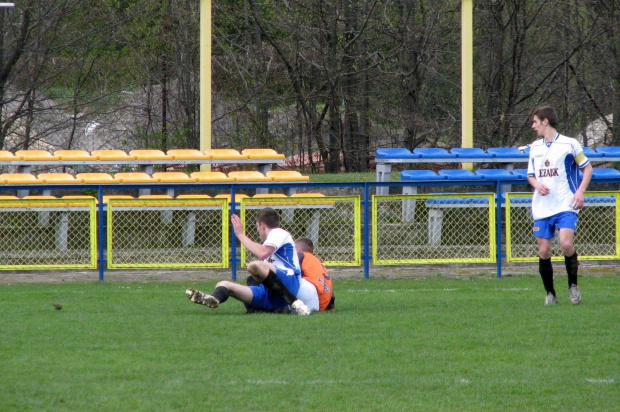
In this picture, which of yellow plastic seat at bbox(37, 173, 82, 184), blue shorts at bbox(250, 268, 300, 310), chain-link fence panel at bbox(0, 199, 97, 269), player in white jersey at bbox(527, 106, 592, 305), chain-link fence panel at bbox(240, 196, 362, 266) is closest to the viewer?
blue shorts at bbox(250, 268, 300, 310)

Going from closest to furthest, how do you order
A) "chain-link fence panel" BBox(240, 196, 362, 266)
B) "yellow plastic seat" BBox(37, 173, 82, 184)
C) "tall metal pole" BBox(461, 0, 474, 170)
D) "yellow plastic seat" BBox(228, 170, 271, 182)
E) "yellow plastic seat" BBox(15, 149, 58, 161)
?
"chain-link fence panel" BBox(240, 196, 362, 266), "yellow plastic seat" BBox(37, 173, 82, 184), "yellow plastic seat" BBox(228, 170, 271, 182), "yellow plastic seat" BBox(15, 149, 58, 161), "tall metal pole" BBox(461, 0, 474, 170)

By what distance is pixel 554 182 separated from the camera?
8.78 meters

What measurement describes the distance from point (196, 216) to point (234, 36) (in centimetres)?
1376

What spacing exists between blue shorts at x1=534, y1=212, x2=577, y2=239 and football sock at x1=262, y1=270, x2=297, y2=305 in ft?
7.87

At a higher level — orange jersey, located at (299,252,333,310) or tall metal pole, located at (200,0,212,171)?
tall metal pole, located at (200,0,212,171)

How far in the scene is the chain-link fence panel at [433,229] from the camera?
509 inches

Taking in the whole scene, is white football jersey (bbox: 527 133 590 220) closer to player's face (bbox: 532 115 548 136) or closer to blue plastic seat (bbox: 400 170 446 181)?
player's face (bbox: 532 115 548 136)

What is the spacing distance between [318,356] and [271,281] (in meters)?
1.87

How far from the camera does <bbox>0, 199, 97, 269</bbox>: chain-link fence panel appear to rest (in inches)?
500

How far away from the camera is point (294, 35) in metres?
25.2

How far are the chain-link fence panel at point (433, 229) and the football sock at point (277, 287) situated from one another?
448cm

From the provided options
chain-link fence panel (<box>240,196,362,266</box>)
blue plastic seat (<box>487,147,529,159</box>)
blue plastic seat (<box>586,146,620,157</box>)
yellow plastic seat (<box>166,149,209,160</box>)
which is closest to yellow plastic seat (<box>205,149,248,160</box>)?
yellow plastic seat (<box>166,149,209,160</box>)

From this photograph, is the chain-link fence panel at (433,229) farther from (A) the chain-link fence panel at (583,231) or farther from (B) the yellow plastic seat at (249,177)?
(B) the yellow plastic seat at (249,177)

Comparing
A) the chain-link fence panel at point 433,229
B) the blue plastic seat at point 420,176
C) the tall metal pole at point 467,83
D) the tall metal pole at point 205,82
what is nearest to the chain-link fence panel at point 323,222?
the chain-link fence panel at point 433,229
